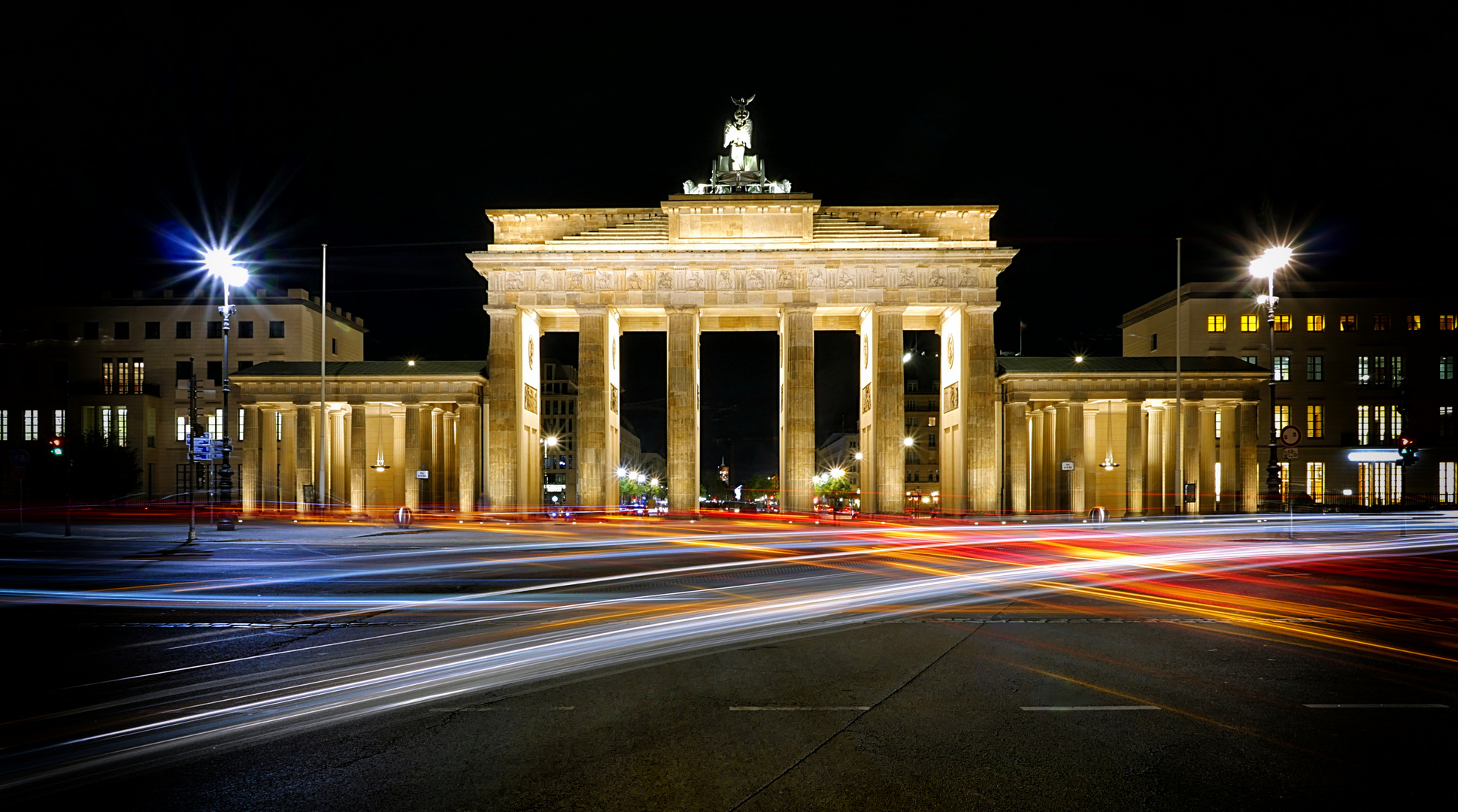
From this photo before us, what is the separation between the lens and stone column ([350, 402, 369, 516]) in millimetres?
55656

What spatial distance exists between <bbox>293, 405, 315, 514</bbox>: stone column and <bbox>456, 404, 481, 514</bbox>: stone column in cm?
875

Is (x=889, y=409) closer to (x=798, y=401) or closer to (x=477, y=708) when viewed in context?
(x=798, y=401)

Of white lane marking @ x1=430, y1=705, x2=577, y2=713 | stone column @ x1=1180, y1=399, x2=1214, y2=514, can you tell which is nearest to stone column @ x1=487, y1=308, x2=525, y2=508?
stone column @ x1=1180, y1=399, x2=1214, y2=514

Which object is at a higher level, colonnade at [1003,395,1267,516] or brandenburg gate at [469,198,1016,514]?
brandenburg gate at [469,198,1016,514]

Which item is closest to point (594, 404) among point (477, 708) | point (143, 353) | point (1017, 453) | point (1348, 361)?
point (1017, 453)

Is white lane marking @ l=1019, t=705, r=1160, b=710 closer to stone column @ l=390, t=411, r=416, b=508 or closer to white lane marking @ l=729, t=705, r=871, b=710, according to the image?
white lane marking @ l=729, t=705, r=871, b=710

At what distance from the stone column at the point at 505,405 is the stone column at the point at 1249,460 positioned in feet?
137

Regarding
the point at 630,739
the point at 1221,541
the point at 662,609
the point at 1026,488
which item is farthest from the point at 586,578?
the point at 1026,488

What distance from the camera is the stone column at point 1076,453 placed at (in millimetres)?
53000

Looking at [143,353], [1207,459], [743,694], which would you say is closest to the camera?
[743,694]

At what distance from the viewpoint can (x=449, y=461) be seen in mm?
58812

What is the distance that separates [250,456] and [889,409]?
3853 cm

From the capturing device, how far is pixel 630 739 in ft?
24.0

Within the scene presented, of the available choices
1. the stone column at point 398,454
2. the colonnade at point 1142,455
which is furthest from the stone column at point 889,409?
the stone column at point 398,454
